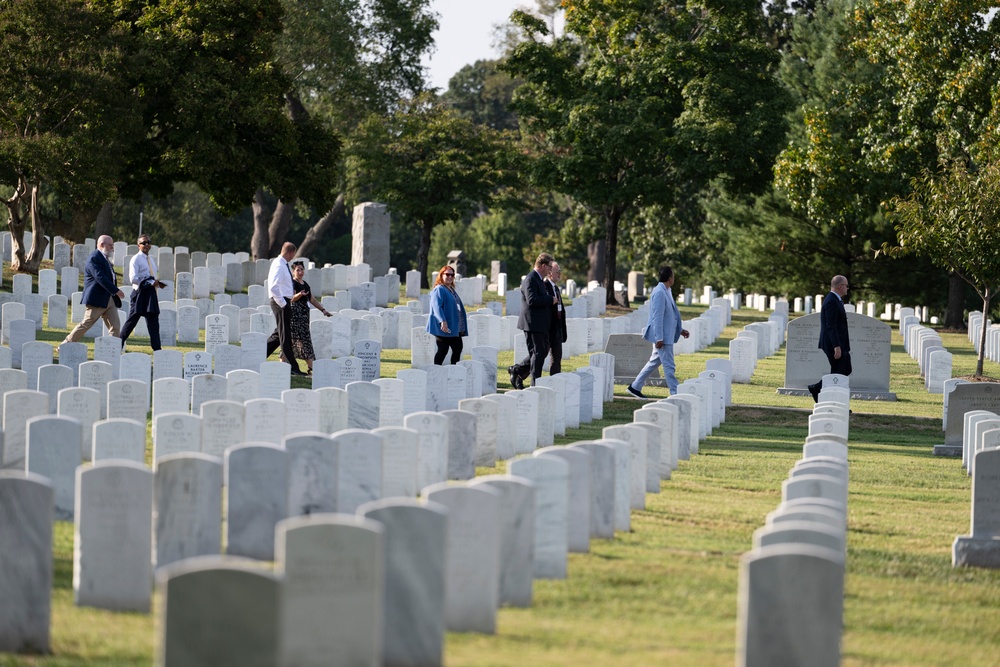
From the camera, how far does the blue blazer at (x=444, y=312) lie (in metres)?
17.5

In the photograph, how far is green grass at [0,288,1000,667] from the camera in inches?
257

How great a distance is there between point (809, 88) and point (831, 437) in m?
37.1

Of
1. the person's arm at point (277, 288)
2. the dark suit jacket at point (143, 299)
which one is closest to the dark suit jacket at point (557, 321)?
the person's arm at point (277, 288)

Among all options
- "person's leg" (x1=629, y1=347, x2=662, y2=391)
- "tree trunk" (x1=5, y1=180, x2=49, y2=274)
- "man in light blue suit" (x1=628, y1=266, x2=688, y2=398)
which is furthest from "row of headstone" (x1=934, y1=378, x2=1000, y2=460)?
"tree trunk" (x1=5, y1=180, x2=49, y2=274)

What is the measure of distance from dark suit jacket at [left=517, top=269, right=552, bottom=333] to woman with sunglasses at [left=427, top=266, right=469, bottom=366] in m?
0.82

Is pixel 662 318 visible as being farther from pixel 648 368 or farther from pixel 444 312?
pixel 444 312

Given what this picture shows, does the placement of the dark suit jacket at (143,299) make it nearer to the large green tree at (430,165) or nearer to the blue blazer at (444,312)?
the blue blazer at (444,312)

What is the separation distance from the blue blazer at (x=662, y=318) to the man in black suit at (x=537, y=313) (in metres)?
1.32

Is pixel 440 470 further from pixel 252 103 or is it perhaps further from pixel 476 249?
pixel 476 249

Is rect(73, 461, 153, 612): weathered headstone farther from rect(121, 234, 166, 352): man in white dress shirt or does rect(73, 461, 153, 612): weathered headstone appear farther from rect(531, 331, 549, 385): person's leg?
rect(121, 234, 166, 352): man in white dress shirt

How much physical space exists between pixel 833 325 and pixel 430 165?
26.7 metres

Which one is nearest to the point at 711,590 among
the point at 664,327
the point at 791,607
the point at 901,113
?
the point at 791,607

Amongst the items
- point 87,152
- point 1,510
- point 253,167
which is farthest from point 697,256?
point 1,510

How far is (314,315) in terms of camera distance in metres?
24.2
